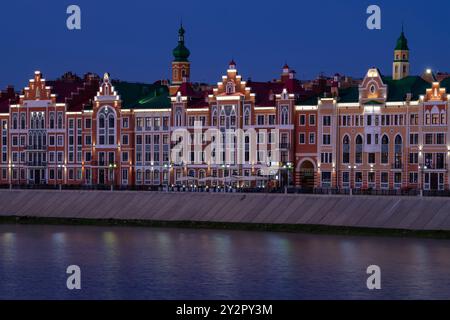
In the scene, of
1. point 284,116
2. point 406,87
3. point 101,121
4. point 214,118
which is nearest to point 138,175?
point 101,121

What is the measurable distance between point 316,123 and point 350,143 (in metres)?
4.23

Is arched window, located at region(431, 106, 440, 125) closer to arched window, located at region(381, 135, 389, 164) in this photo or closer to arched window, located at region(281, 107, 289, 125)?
arched window, located at region(381, 135, 389, 164)

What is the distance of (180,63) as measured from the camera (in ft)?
482

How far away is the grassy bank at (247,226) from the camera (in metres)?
103

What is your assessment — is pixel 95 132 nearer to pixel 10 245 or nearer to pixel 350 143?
pixel 350 143

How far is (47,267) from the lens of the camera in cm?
8475

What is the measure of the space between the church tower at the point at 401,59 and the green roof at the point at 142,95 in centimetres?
2365

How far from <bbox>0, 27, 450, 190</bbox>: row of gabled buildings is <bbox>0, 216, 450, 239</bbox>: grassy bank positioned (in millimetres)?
13873

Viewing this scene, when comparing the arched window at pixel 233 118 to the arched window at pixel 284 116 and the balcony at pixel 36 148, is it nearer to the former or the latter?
the arched window at pixel 284 116

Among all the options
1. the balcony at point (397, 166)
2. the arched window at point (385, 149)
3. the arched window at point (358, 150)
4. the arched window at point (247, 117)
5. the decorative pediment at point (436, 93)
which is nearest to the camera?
the decorative pediment at point (436, 93)

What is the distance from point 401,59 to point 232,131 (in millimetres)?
17547

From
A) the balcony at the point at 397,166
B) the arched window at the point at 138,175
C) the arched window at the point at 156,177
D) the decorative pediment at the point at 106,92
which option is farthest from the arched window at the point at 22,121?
the balcony at the point at 397,166

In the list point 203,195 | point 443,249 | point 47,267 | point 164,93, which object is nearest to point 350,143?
point 203,195

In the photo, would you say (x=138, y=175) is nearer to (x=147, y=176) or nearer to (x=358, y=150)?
(x=147, y=176)
